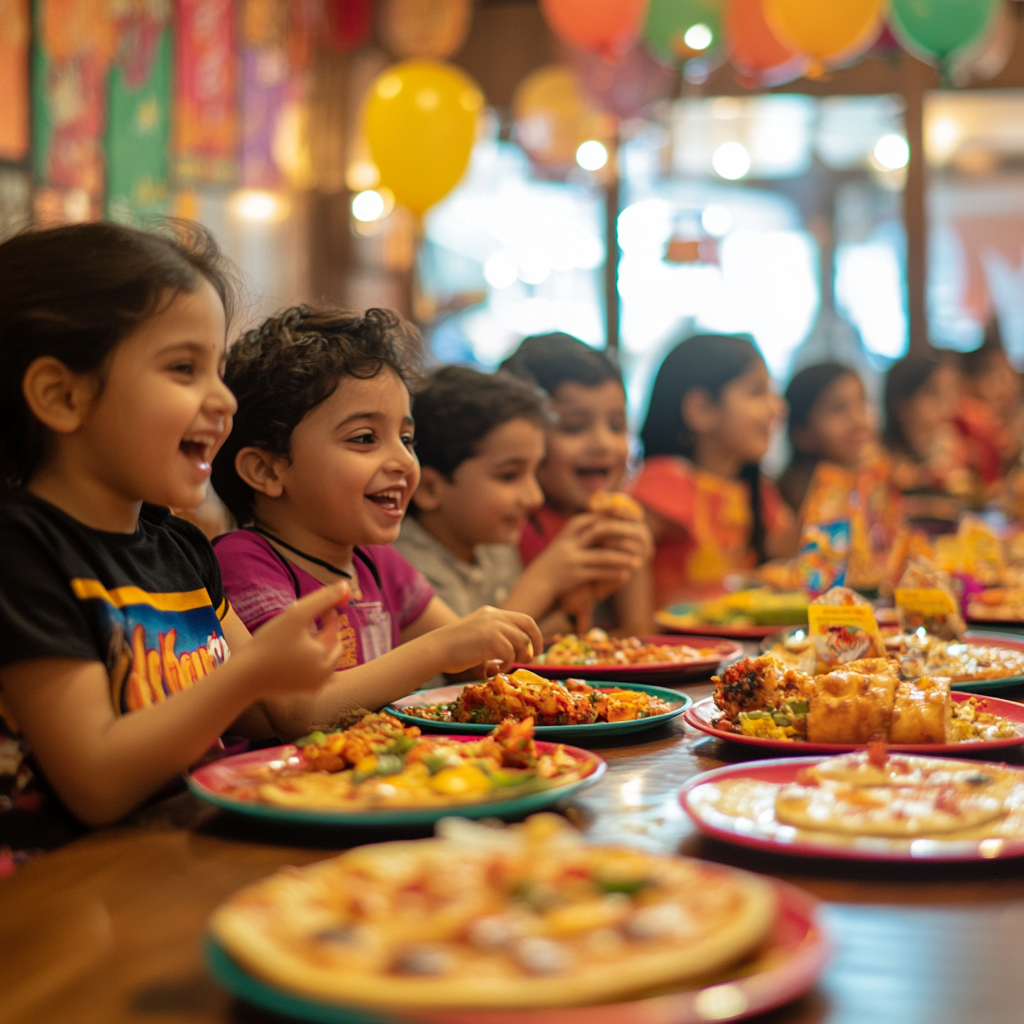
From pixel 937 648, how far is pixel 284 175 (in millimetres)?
4707

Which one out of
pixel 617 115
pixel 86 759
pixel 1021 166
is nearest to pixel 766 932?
pixel 86 759

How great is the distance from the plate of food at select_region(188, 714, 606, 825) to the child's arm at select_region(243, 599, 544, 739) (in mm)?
135

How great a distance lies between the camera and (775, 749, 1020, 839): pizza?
0.78 metres

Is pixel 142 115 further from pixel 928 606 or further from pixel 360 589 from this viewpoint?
pixel 928 606

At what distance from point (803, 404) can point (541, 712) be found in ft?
10.5

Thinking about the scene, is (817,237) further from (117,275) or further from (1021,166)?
(117,275)

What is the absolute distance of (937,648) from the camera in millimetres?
1479

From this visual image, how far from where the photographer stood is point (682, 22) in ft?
15.5

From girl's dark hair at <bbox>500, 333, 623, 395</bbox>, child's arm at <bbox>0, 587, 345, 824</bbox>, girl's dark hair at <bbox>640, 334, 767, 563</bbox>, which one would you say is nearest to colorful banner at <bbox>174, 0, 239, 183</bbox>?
girl's dark hair at <bbox>640, 334, 767, 563</bbox>

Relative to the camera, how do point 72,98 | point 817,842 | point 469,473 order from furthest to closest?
→ point 72,98
point 469,473
point 817,842

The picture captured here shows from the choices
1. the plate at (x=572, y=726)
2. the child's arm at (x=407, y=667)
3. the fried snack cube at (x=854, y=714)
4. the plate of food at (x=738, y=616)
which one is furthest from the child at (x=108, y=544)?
the plate of food at (x=738, y=616)

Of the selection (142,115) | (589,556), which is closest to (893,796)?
(589,556)

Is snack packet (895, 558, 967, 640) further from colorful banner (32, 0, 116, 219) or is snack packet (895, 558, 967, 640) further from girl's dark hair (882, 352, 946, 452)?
girl's dark hair (882, 352, 946, 452)

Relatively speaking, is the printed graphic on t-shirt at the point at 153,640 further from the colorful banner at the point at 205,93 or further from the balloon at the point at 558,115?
the balloon at the point at 558,115
